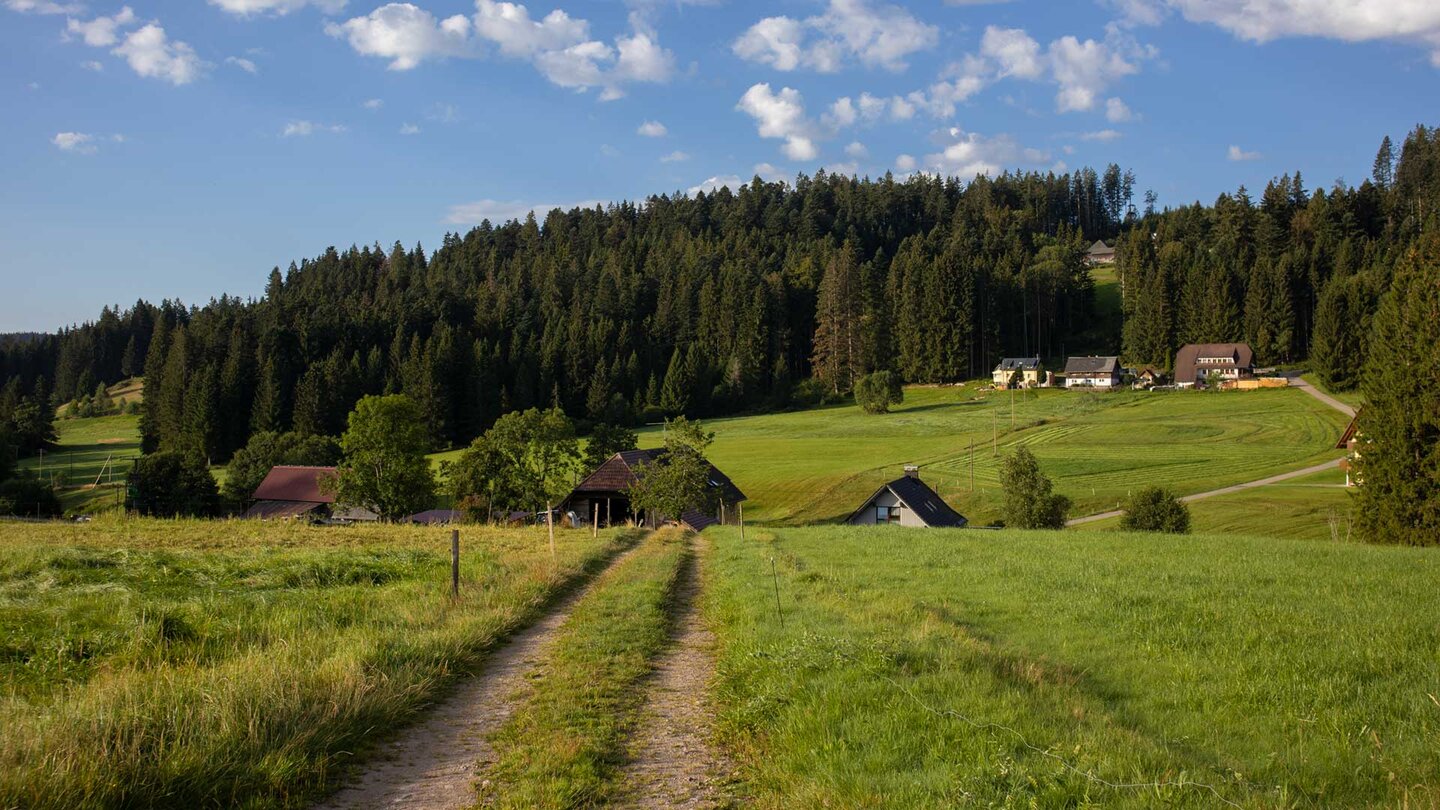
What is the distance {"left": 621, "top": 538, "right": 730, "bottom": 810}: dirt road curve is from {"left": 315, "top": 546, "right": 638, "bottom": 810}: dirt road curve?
115cm

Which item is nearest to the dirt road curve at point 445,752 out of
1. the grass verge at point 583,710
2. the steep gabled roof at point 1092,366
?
the grass verge at point 583,710

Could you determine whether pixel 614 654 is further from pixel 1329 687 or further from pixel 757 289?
pixel 757 289

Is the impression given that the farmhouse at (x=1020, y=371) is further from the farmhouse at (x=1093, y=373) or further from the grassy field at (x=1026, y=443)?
the grassy field at (x=1026, y=443)

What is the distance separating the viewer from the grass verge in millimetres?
5750

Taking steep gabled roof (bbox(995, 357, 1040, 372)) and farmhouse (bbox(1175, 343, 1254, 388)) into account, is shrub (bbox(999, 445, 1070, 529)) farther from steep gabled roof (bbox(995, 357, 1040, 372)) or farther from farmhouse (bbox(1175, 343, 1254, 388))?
steep gabled roof (bbox(995, 357, 1040, 372))

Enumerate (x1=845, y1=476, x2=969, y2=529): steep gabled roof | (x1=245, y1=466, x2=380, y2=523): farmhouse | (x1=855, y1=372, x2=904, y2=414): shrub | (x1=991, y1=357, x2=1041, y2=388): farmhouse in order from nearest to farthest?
(x1=845, y1=476, x2=969, y2=529): steep gabled roof → (x1=245, y1=466, x2=380, y2=523): farmhouse → (x1=855, y1=372, x2=904, y2=414): shrub → (x1=991, y1=357, x2=1041, y2=388): farmhouse

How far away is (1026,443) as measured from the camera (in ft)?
246

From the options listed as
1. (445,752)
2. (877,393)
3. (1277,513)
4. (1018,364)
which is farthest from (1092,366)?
(445,752)


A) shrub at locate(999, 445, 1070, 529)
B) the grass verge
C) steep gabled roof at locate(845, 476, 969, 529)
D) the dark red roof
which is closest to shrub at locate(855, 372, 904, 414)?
steep gabled roof at locate(845, 476, 969, 529)

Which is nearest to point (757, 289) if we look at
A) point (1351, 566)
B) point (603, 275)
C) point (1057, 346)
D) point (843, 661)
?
point (603, 275)

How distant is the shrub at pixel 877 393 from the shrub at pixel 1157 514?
192ft

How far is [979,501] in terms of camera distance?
5625cm

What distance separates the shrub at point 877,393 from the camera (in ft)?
327

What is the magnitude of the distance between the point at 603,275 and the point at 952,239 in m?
70.3
